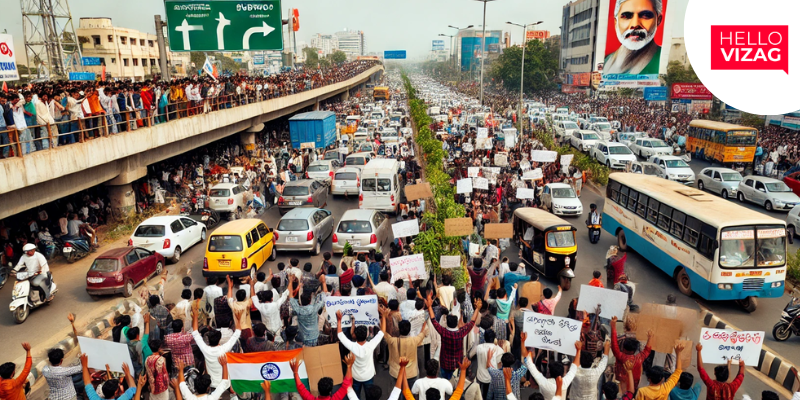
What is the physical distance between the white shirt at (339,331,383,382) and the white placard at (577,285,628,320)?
3460 mm

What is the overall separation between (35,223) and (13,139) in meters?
4.27

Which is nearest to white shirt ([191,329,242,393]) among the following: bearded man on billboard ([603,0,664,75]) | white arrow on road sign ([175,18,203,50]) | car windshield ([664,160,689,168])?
white arrow on road sign ([175,18,203,50])

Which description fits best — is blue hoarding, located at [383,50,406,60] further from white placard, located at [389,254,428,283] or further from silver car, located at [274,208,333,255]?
white placard, located at [389,254,428,283]

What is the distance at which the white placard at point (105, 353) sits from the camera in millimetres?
6551

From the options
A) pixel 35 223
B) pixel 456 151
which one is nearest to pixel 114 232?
pixel 35 223

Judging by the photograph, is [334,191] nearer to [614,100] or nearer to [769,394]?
[769,394]

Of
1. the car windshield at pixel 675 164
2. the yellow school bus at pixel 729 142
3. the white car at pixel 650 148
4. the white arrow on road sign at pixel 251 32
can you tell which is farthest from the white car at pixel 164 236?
the yellow school bus at pixel 729 142

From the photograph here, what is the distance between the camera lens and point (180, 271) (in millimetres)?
14547

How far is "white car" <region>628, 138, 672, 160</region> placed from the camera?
30.4m

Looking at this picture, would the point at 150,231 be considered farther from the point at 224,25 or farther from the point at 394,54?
the point at 394,54

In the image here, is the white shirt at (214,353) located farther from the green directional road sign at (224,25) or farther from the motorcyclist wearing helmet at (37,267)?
the green directional road sign at (224,25)

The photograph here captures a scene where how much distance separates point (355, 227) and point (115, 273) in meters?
5.76

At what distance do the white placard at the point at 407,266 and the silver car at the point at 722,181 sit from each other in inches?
683

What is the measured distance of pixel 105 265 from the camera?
1234cm
